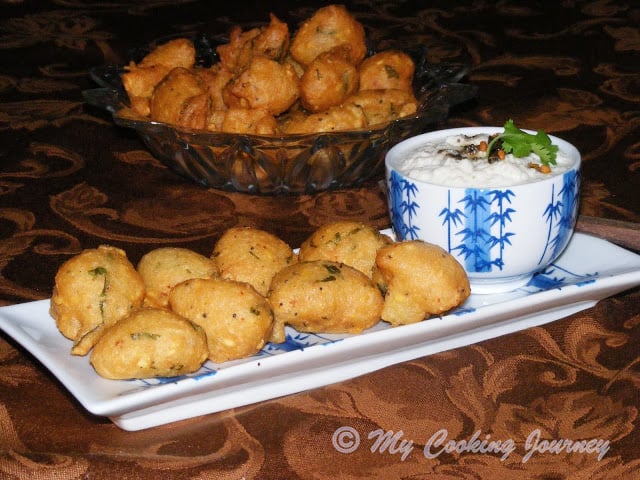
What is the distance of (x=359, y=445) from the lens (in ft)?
3.47

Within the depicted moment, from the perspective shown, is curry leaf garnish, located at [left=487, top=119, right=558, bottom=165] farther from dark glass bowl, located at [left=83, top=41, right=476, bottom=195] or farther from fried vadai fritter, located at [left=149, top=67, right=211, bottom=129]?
fried vadai fritter, located at [left=149, top=67, right=211, bottom=129]

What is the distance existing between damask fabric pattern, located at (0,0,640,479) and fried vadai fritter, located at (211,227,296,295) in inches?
9.2

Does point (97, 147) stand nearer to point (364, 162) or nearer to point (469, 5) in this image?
point (364, 162)

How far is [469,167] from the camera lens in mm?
1412

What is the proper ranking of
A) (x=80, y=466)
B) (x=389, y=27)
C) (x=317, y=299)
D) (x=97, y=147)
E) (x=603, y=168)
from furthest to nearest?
(x=389, y=27) < (x=97, y=147) < (x=603, y=168) < (x=317, y=299) < (x=80, y=466)

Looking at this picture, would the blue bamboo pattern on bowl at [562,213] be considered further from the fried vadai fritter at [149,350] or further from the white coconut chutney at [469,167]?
the fried vadai fritter at [149,350]

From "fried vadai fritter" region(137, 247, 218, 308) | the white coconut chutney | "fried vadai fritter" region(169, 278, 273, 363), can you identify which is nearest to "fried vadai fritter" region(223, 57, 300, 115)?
the white coconut chutney

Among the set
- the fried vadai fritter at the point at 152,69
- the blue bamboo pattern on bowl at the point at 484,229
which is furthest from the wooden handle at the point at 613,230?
the fried vadai fritter at the point at 152,69

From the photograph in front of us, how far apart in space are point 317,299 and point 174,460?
310 mm

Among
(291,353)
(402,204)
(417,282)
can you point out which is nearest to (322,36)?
(402,204)

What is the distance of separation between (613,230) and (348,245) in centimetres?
50

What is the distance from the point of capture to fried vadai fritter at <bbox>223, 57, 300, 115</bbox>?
1.71 metres

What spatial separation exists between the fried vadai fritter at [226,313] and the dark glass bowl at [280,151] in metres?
0.46

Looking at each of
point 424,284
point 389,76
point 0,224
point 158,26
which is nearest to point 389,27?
point 158,26
